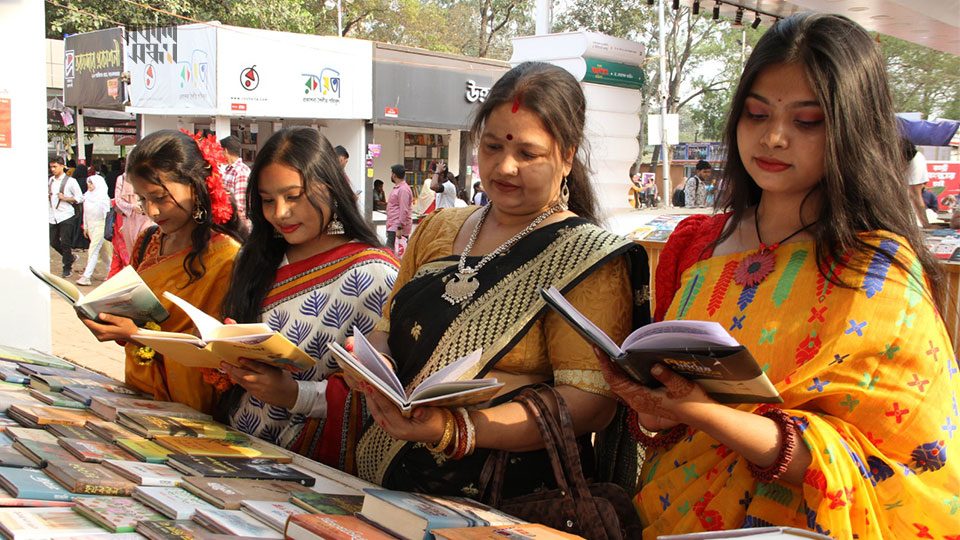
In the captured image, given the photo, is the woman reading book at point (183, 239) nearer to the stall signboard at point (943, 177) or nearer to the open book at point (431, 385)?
the open book at point (431, 385)

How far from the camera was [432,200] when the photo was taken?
1518 cm

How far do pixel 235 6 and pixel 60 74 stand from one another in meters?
4.08

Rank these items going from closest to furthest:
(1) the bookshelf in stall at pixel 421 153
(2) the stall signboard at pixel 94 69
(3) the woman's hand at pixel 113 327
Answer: (3) the woman's hand at pixel 113 327 < (2) the stall signboard at pixel 94 69 < (1) the bookshelf in stall at pixel 421 153

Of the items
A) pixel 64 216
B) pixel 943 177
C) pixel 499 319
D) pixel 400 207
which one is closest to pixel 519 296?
pixel 499 319

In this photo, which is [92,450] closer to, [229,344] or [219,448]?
[219,448]

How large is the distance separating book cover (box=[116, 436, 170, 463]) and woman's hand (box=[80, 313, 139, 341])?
534 mm

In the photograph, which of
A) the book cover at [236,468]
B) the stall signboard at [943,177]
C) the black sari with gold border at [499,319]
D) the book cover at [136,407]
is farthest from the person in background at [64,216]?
the stall signboard at [943,177]

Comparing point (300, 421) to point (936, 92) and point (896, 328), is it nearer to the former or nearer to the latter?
point (896, 328)

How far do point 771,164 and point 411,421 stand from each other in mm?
827

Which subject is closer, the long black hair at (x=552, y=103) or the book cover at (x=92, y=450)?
the long black hair at (x=552, y=103)

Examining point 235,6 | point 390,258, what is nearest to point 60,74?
point 235,6

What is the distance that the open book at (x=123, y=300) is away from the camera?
258 centimetres

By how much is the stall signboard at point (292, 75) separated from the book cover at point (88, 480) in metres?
13.0

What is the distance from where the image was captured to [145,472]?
6.53ft
